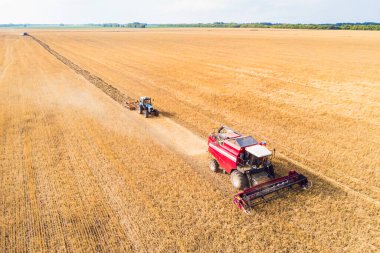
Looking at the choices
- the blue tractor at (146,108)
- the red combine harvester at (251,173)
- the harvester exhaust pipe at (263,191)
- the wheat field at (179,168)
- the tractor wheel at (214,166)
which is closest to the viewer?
the wheat field at (179,168)

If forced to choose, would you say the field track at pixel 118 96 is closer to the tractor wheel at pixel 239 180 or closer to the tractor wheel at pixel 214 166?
the tractor wheel at pixel 214 166


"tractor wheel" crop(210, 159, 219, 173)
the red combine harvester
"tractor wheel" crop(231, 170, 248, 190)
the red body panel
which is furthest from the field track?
"tractor wheel" crop(231, 170, 248, 190)

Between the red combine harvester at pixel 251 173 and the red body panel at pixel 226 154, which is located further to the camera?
the red body panel at pixel 226 154

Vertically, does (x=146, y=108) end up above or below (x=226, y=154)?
below

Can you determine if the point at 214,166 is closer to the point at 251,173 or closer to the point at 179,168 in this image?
the point at 179,168

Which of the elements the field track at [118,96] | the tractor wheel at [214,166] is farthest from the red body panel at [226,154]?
the field track at [118,96]

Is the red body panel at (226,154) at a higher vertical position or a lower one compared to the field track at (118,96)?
higher

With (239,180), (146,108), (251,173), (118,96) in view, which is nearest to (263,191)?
(251,173)
